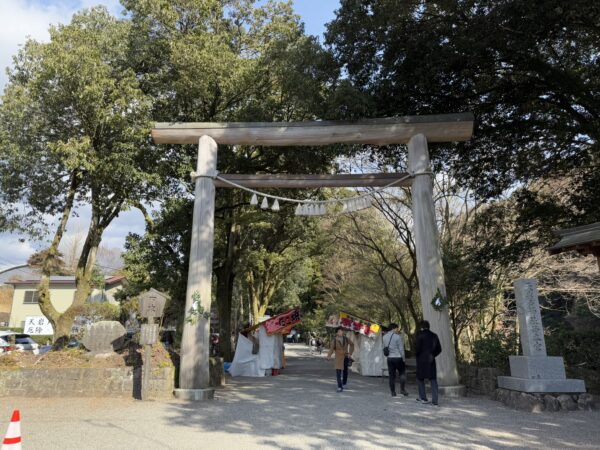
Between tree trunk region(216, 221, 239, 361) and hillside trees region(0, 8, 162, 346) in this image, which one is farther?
tree trunk region(216, 221, 239, 361)

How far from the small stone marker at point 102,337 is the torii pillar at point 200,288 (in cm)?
226

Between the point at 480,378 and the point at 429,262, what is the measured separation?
2.67 metres

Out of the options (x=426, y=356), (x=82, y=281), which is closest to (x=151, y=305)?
(x=426, y=356)

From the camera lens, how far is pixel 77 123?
12.2m

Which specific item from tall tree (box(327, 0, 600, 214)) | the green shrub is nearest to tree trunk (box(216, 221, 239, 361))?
tall tree (box(327, 0, 600, 214))

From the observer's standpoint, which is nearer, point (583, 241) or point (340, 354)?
point (583, 241)

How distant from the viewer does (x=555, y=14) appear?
7.42m

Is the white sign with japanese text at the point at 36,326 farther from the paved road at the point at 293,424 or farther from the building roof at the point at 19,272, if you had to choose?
the paved road at the point at 293,424

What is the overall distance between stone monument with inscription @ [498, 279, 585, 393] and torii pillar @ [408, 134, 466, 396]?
3.07 feet

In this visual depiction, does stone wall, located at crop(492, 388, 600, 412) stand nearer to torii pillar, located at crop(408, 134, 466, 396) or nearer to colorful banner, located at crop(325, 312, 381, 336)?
torii pillar, located at crop(408, 134, 466, 396)

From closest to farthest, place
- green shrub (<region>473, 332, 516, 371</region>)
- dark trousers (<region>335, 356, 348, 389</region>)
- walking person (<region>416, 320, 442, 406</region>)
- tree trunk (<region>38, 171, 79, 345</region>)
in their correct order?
walking person (<region>416, 320, 442, 406</region>) → green shrub (<region>473, 332, 516, 371</region>) → dark trousers (<region>335, 356, 348, 389</region>) → tree trunk (<region>38, 171, 79, 345</region>)

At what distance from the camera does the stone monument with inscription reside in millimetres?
6730

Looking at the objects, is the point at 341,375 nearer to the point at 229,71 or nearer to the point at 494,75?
the point at 494,75

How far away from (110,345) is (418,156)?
821cm
